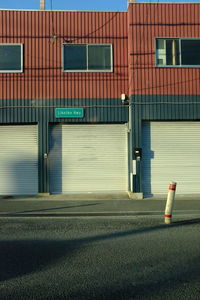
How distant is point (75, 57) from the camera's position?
1505 centimetres

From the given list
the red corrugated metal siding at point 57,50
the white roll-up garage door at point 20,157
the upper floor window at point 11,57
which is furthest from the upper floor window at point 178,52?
the white roll-up garage door at point 20,157

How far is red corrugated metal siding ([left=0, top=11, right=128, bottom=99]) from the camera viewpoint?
1472cm

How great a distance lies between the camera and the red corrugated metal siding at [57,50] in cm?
1472

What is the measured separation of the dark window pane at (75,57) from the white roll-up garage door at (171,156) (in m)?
3.81

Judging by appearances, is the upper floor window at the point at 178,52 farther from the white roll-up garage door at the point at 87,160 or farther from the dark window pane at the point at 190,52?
the white roll-up garage door at the point at 87,160

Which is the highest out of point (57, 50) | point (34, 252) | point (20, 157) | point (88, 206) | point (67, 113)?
point (57, 50)

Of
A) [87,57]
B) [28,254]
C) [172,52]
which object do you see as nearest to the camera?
[28,254]

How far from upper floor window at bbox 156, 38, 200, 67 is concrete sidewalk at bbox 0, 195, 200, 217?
5.74 meters

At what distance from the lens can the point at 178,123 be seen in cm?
1455

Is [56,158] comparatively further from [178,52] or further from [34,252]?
[34,252]

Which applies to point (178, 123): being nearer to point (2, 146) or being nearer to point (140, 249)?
point (2, 146)

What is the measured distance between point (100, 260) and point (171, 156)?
30.2 ft

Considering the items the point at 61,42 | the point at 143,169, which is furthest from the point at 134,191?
the point at 61,42

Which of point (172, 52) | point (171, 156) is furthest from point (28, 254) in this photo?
point (172, 52)
